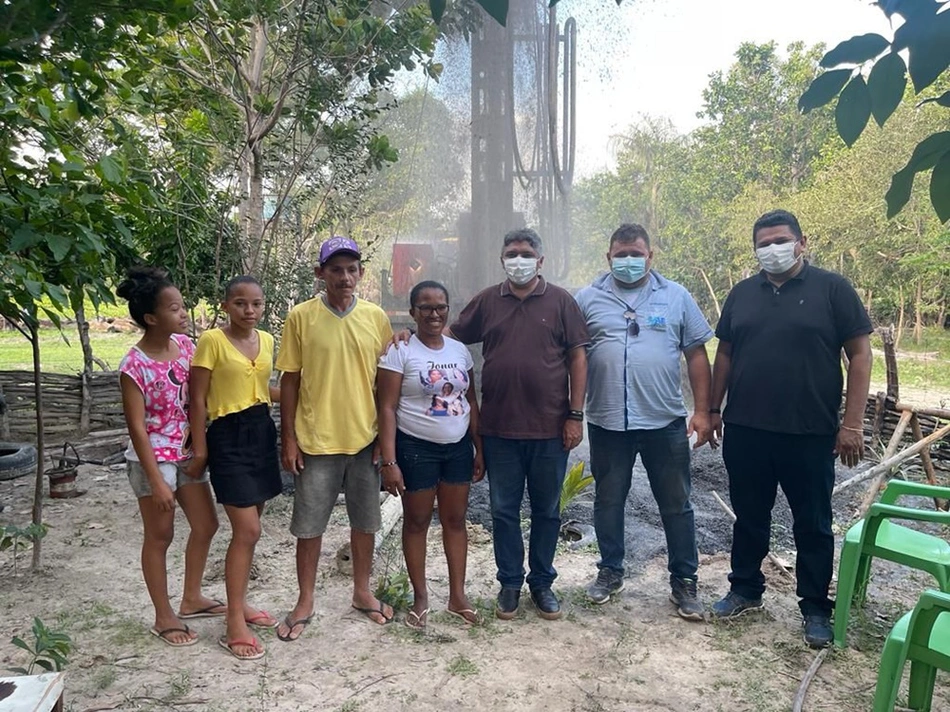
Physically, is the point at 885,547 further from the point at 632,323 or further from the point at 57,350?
the point at 57,350

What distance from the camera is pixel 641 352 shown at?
3.13 meters

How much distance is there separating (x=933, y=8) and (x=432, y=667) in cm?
262

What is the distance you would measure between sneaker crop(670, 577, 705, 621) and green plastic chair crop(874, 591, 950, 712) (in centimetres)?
107

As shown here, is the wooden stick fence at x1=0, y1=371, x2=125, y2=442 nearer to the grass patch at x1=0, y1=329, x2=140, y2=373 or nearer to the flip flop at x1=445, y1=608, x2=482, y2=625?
the flip flop at x1=445, y1=608, x2=482, y2=625

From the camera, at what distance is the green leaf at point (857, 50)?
952 millimetres

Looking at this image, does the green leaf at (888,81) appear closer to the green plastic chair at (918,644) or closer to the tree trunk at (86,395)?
the green plastic chair at (918,644)

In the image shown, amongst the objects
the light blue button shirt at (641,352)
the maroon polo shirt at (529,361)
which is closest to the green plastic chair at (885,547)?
the light blue button shirt at (641,352)

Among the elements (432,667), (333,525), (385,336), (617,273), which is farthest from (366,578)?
(617,273)

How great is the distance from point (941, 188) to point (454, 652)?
2.51 meters

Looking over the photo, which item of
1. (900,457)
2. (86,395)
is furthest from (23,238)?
(86,395)

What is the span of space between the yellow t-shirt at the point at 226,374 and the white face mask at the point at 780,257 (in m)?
2.20

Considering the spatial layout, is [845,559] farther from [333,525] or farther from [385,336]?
[333,525]

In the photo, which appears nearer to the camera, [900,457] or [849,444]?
[849,444]

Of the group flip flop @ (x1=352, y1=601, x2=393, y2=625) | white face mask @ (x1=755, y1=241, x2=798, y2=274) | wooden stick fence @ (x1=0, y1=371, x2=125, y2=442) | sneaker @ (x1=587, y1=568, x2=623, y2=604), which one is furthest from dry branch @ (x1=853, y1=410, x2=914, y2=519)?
wooden stick fence @ (x1=0, y1=371, x2=125, y2=442)
